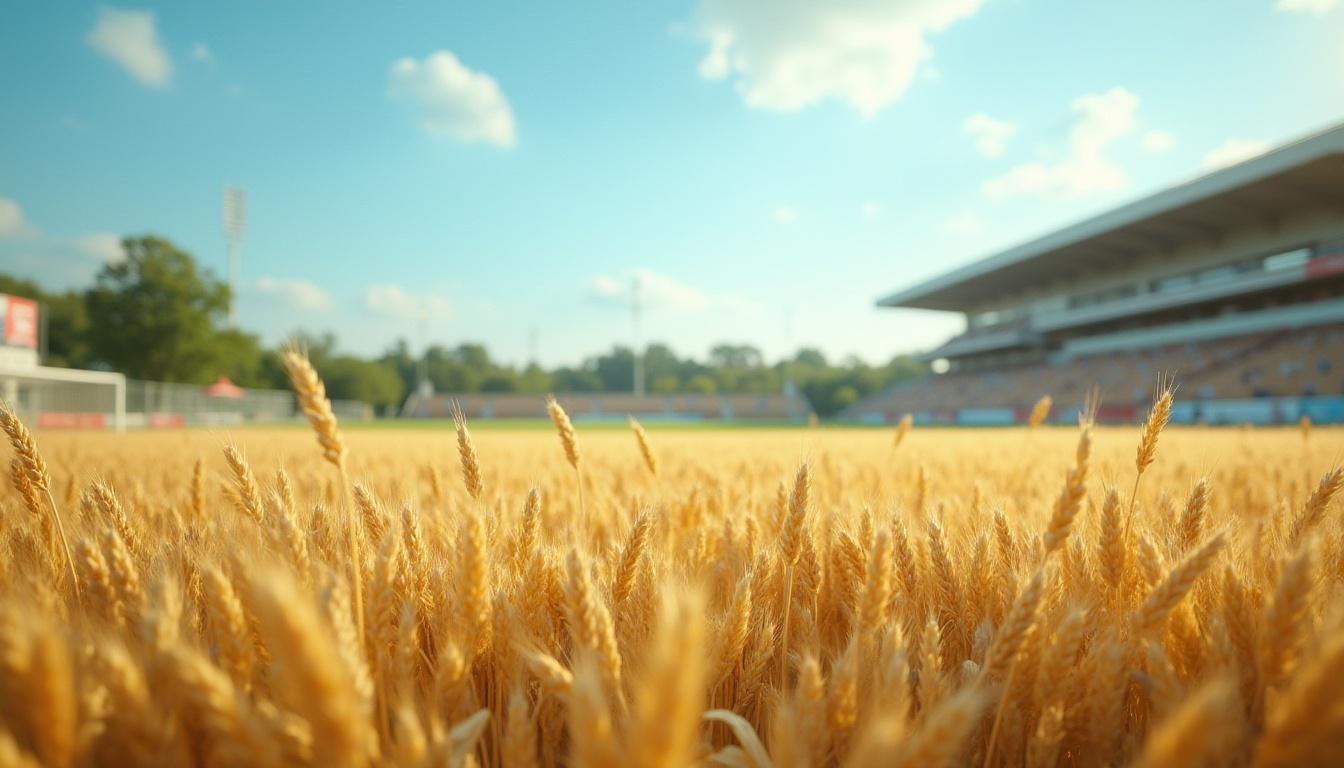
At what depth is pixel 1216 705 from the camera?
49 centimetres

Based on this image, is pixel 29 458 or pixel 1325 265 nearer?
pixel 29 458

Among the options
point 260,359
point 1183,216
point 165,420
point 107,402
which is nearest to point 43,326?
point 260,359

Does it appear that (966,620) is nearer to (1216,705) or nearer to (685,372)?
(1216,705)

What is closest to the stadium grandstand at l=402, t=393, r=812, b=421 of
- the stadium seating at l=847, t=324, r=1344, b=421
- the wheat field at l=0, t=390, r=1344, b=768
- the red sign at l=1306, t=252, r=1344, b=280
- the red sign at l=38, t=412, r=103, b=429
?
the stadium seating at l=847, t=324, r=1344, b=421

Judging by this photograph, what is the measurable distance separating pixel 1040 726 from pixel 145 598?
1.40 m

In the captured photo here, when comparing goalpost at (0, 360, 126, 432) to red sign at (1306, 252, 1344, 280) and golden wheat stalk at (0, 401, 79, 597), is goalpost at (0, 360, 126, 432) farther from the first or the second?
red sign at (1306, 252, 1344, 280)

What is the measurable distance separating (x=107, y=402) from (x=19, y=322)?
13.2 metres

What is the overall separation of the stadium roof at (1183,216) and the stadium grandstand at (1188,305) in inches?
3.0

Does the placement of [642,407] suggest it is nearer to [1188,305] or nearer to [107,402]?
[107,402]

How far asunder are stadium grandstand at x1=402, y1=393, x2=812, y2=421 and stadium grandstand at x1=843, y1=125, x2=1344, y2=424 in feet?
58.9

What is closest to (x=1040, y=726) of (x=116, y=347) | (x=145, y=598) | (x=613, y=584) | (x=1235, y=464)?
(x=613, y=584)

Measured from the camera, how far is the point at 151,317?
3894 centimetres

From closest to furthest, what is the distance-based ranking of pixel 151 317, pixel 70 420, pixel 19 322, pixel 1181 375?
pixel 70 420 → pixel 1181 375 → pixel 19 322 → pixel 151 317

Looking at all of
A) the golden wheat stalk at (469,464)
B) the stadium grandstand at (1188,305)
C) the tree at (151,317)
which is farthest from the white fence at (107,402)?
the stadium grandstand at (1188,305)
